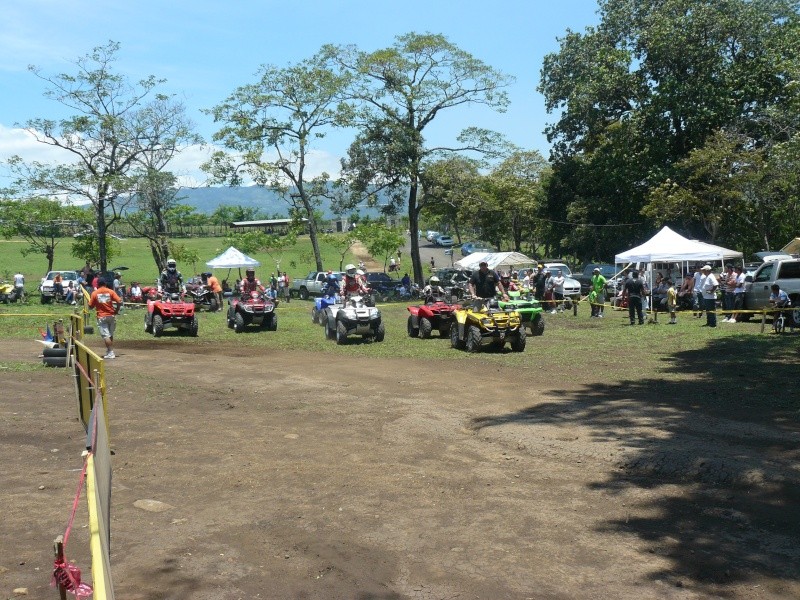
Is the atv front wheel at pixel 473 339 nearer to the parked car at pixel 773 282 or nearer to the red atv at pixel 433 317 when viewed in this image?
the red atv at pixel 433 317

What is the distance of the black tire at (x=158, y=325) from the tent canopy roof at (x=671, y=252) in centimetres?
1576

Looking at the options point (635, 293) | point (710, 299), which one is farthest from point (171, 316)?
point (710, 299)

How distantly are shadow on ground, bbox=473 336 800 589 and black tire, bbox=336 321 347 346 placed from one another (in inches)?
315

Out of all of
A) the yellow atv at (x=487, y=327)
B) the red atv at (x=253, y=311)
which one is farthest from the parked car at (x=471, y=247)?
the yellow atv at (x=487, y=327)

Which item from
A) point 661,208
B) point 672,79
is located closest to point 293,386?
point 661,208

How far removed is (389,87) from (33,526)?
1541 inches

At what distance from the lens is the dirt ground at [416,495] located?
555 centimetres

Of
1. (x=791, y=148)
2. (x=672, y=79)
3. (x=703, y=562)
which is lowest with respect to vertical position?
(x=703, y=562)

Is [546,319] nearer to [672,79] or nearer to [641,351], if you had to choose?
[641,351]

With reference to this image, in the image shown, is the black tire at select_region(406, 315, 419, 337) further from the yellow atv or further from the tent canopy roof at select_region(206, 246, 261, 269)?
the tent canopy roof at select_region(206, 246, 261, 269)

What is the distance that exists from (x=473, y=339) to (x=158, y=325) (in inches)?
373

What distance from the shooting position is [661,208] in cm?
3812

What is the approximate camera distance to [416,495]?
731 centimetres

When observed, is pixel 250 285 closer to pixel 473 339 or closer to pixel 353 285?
pixel 353 285
